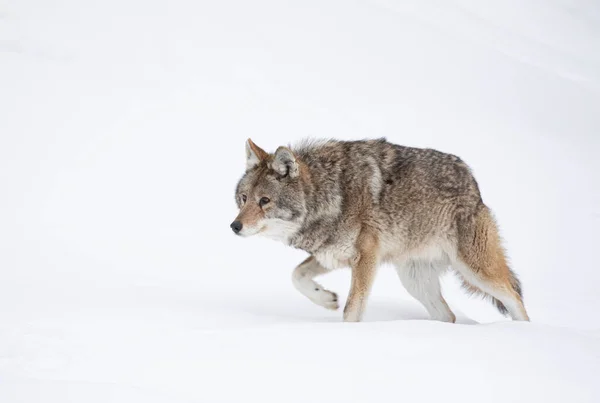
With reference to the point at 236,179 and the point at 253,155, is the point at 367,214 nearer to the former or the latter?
the point at 253,155

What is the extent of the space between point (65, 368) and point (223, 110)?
39.6 feet

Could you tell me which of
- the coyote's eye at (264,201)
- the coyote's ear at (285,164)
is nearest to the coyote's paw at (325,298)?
the coyote's eye at (264,201)

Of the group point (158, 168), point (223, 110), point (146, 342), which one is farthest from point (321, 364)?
point (223, 110)

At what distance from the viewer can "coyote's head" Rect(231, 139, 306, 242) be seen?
6066mm

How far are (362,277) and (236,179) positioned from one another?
724 centimetres

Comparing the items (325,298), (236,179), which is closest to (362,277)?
(325,298)

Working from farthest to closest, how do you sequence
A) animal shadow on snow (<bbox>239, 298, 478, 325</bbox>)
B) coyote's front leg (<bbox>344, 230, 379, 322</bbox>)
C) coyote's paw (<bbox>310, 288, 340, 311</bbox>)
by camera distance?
coyote's paw (<bbox>310, 288, 340, 311</bbox>) → animal shadow on snow (<bbox>239, 298, 478, 325</bbox>) → coyote's front leg (<bbox>344, 230, 379, 322</bbox>)

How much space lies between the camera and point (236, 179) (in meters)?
13.0

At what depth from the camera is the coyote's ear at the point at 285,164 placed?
239 inches

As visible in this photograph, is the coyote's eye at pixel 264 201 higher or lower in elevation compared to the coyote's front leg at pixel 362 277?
higher

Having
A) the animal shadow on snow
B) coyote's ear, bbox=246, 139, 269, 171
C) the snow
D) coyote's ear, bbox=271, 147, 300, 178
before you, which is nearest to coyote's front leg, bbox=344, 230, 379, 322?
the animal shadow on snow

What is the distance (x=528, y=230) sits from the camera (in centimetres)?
1265

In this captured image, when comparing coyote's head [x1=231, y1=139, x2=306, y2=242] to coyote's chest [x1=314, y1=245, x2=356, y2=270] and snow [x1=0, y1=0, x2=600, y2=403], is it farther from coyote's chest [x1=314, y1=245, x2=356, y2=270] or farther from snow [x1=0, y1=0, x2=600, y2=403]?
snow [x1=0, y1=0, x2=600, y2=403]

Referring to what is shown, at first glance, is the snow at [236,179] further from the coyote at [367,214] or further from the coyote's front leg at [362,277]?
the coyote at [367,214]
